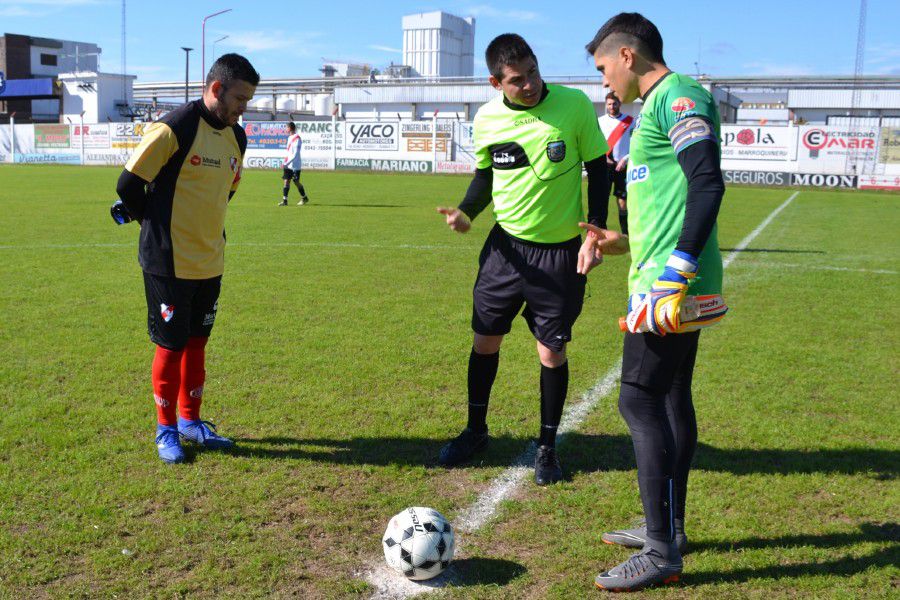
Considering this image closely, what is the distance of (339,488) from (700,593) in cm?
179

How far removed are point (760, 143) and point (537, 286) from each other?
29.5 meters

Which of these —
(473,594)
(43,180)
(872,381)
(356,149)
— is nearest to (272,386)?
(473,594)

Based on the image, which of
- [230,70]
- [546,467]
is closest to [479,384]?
[546,467]

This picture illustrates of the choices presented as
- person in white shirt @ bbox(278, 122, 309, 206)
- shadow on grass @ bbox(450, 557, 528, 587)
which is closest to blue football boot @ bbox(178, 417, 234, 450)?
shadow on grass @ bbox(450, 557, 528, 587)

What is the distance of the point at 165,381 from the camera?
4352 mm

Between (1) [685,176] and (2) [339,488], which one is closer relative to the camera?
(1) [685,176]

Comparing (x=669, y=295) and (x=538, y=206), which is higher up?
(x=538, y=206)

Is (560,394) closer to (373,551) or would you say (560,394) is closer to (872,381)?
(373,551)

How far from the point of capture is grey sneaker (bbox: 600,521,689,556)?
340 centimetres

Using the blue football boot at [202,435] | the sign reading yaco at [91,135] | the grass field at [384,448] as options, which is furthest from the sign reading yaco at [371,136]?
the blue football boot at [202,435]

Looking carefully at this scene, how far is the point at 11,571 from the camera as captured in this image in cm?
314

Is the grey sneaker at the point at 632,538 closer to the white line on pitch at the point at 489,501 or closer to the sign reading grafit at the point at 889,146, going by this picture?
the white line on pitch at the point at 489,501

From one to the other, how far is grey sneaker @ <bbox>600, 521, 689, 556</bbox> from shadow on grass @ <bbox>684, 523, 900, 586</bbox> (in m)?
0.10

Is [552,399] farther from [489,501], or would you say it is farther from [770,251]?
[770,251]
